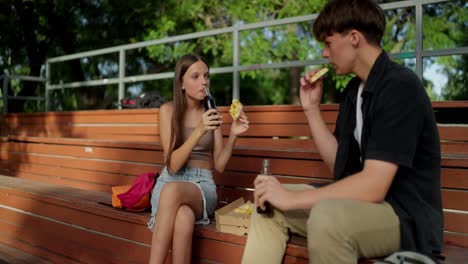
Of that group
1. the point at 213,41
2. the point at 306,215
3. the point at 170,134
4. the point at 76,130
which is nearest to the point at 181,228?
the point at 170,134

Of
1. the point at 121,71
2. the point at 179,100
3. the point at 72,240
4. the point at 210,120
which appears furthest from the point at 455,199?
the point at 121,71

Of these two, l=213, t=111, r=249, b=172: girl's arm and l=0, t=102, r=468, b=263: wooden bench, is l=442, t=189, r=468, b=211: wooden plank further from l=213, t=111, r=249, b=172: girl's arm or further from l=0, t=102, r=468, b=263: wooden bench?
l=213, t=111, r=249, b=172: girl's arm

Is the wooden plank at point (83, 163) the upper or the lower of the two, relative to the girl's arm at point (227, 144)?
lower

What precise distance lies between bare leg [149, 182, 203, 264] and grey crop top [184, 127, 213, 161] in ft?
1.17

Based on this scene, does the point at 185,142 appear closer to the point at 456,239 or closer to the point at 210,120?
the point at 210,120

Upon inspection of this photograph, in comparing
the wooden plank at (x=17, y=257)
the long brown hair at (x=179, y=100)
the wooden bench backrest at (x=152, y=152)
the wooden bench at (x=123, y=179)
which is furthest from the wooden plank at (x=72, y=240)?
the long brown hair at (x=179, y=100)

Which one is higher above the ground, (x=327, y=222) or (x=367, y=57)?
(x=367, y=57)

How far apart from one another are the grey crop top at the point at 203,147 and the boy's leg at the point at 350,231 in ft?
4.50

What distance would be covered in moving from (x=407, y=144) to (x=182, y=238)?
4.47 ft

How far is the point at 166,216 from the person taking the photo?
2.49 meters

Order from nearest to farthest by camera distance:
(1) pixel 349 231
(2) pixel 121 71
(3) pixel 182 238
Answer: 1. (1) pixel 349 231
2. (3) pixel 182 238
3. (2) pixel 121 71

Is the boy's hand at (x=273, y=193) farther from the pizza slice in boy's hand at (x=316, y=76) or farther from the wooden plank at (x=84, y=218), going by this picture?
the wooden plank at (x=84, y=218)

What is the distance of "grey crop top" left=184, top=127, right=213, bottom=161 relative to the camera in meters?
2.93

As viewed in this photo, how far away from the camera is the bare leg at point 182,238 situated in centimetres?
249
